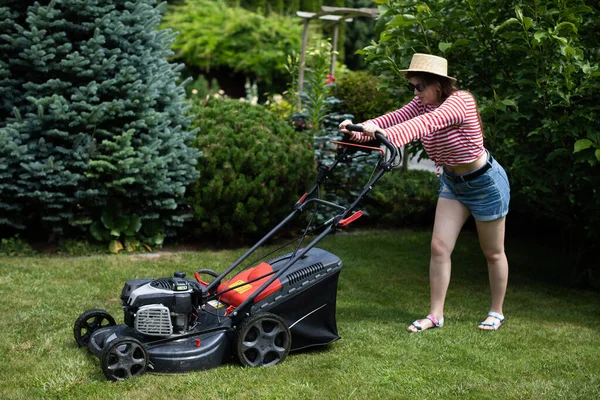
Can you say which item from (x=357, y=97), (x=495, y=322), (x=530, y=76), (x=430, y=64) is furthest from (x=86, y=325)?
(x=357, y=97)

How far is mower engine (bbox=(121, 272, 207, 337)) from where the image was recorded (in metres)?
3.63

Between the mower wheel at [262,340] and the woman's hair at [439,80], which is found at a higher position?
the woman's hair at [439,80]

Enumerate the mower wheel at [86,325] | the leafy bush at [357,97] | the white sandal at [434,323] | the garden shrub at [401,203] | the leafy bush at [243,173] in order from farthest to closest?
1. the leafy bush at [357,97]
2. the garden shrub at [401,203]
3. the leafy bush at [243,173]
4. the white sandal at [434,323]
5. the mower wheel at [86,325]

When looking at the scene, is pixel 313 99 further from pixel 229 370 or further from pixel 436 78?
pixel 229 370

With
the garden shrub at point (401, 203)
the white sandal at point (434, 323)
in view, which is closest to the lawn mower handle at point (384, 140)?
the white sandal at point (434, 323)

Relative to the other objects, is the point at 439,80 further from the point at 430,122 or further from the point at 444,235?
the point at 444,235

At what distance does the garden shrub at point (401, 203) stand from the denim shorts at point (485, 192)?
3574 mm

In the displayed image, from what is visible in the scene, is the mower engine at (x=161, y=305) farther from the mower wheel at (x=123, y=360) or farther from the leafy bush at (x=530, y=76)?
the leafy bush at (x=530, y=76)

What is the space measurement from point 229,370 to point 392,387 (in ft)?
2.54

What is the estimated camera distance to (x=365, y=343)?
4250mm

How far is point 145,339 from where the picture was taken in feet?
12.1

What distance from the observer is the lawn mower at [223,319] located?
3.63m

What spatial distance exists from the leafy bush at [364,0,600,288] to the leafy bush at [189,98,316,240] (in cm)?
140

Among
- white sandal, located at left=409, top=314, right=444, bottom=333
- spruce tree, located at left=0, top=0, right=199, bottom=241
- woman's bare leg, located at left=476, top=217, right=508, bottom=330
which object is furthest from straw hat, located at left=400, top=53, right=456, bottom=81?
spruce tree, located at left=0, top=0, right=199, bottom=241
